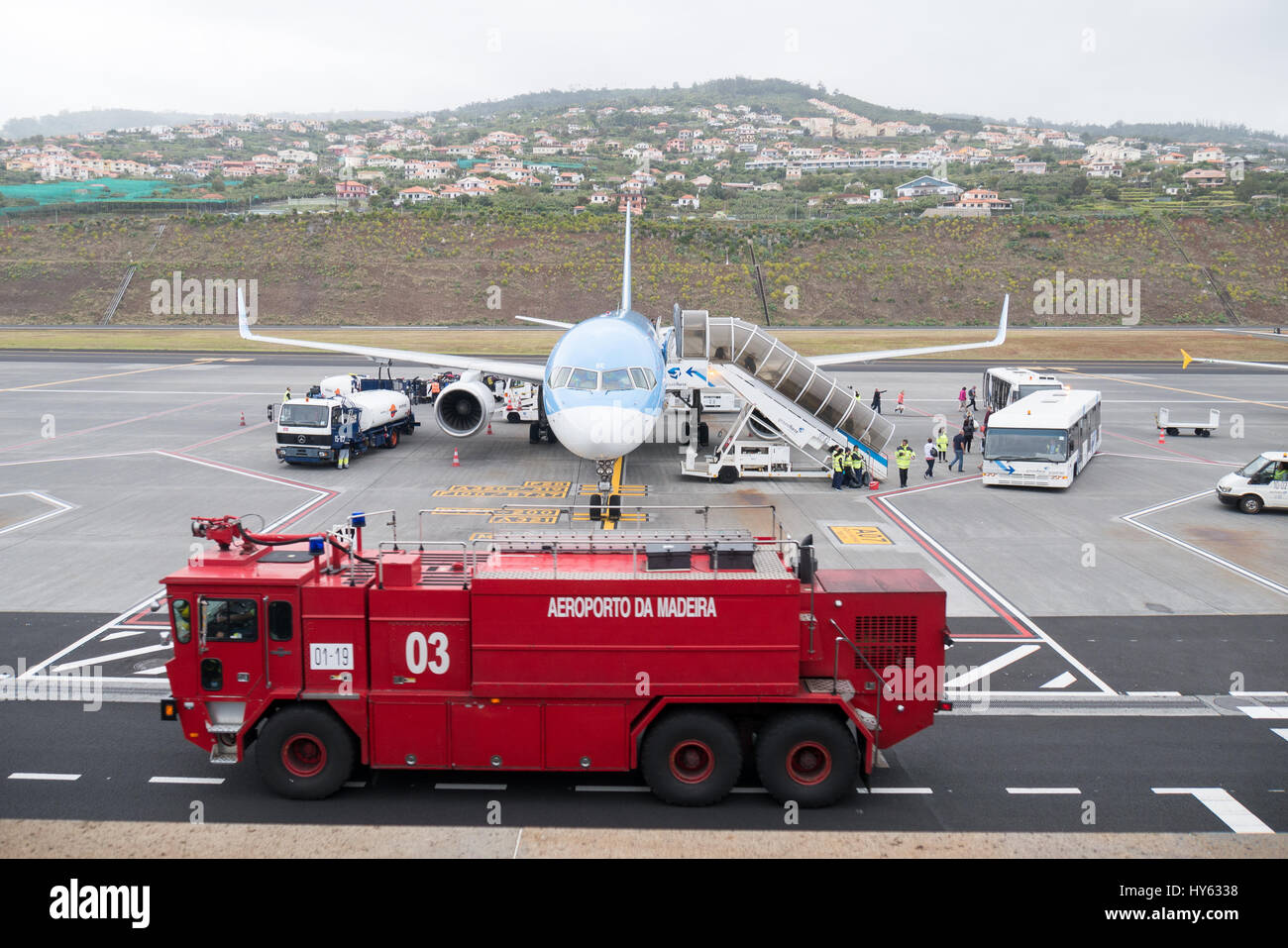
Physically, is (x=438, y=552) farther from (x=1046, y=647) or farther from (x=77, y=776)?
(x=1046, y=647)

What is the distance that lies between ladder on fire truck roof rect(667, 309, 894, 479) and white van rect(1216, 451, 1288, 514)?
36.1 ft

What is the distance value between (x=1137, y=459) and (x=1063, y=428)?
812 cm

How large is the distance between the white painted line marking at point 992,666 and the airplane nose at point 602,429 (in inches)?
417

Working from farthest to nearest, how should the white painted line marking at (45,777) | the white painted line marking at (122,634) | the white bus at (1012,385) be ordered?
1. the white bus at (1012,385)
2. the white painted line marking at (122,634)
3. the white painted line marking at (45,777)

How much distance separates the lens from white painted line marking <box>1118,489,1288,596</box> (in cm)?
2216

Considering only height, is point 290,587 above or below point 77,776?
above

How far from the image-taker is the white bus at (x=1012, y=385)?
1555 inches

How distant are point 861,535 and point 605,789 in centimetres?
1551

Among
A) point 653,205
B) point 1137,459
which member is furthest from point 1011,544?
point 653,205

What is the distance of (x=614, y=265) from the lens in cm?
10619

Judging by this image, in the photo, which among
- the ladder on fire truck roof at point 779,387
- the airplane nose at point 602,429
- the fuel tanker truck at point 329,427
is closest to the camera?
the airplane nose at point 602,429

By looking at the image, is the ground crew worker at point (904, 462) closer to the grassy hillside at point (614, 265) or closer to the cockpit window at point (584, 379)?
the cockpit window at point (584, 379)

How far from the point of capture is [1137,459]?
3741 centimetres

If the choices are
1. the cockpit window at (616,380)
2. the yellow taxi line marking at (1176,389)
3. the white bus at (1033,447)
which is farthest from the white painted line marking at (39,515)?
the yellow taxi line marking at (1176,389)
